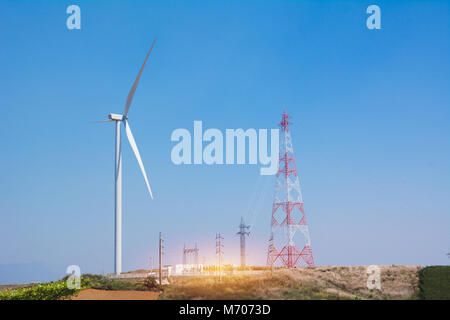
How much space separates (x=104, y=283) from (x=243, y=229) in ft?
132

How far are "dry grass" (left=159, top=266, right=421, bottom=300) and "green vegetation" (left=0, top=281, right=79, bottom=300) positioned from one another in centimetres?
1317

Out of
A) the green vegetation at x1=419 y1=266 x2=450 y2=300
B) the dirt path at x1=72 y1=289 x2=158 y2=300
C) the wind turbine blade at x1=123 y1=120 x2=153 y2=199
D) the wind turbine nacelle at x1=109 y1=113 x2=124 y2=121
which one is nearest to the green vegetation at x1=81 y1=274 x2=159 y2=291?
the dirt path at x1=72 y1=289 x2=158 y2=300

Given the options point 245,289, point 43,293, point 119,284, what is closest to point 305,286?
point 245,289

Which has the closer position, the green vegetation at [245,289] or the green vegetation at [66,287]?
the green vegetation at [245,289]

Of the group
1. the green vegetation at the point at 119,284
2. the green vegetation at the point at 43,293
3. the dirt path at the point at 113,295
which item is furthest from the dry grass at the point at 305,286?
the green vegetation at the point at 43,293

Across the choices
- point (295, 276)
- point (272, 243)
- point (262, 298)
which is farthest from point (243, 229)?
point (262, 298)

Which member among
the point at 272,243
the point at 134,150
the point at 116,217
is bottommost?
the point at 272,243

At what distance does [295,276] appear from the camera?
70.3 m

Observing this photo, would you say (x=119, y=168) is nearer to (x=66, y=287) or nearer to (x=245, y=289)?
(x=66, y=287)

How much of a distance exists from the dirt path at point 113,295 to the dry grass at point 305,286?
8.06 feet

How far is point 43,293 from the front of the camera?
5878cm

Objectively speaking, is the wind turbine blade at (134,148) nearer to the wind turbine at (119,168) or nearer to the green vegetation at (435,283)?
the wind turbine at (119,168)

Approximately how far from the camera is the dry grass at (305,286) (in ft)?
190
